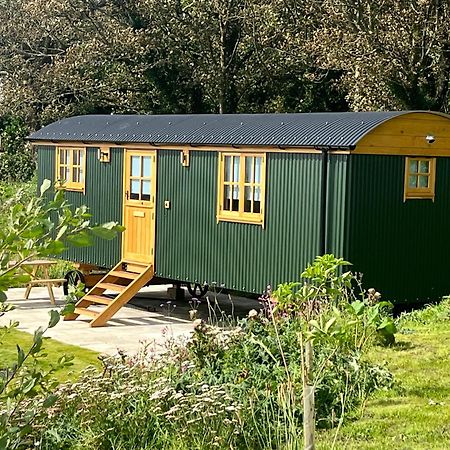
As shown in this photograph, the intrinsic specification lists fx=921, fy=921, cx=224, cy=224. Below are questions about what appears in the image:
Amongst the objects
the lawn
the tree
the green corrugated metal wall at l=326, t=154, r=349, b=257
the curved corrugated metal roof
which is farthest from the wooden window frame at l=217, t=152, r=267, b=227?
the tree

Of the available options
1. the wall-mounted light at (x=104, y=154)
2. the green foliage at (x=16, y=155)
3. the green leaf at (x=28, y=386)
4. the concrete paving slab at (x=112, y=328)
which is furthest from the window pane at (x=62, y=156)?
the green leaf at (x=28, y=386)

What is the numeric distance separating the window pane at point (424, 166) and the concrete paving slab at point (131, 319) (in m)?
3.29

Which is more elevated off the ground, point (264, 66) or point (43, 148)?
point (264, 66)

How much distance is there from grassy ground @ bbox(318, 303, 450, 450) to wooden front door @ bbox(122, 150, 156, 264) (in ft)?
18.9

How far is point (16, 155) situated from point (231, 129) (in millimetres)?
16685

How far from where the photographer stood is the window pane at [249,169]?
1243 cm

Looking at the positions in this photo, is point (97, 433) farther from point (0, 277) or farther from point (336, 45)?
point (336, 45)

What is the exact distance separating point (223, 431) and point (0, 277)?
341 cm

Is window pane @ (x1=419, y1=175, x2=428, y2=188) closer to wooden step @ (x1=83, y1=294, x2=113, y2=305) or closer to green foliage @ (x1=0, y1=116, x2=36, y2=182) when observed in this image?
wooden step @ (x1=83, y1=294, x2=113, y2=305)

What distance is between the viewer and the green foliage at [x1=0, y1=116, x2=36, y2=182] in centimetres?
2814

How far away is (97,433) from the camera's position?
5949 mm

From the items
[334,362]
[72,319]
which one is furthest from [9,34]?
[334,362]

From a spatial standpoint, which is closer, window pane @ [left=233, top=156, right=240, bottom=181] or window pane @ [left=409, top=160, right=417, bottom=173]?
window pane @ [left=409, top=160, right=417, bottom=173]

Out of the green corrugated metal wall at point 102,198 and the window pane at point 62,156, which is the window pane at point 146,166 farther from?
the window pane at point 62,156
